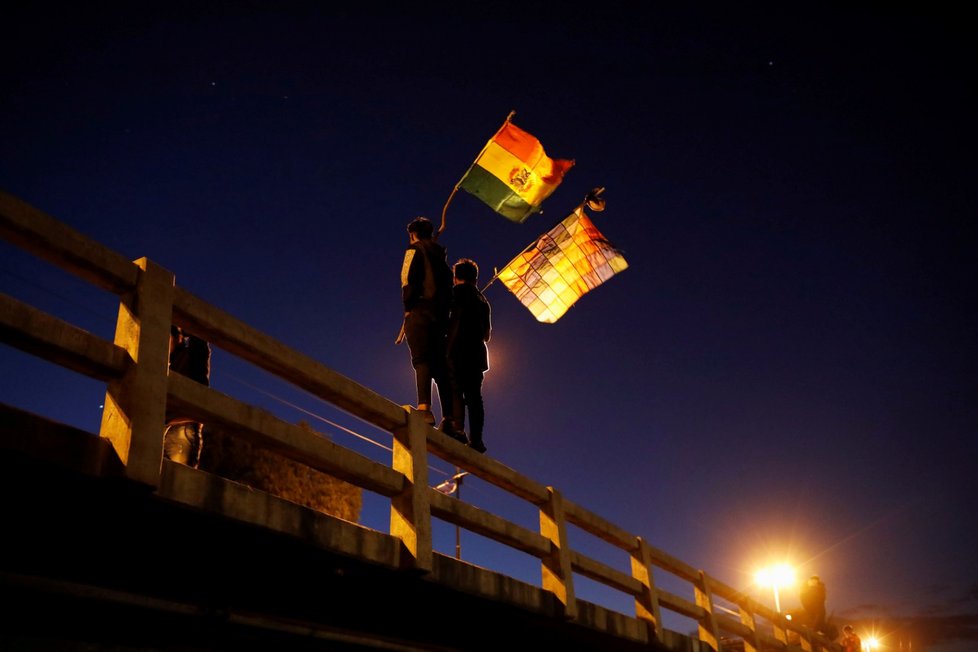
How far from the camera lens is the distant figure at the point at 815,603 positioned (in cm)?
1565

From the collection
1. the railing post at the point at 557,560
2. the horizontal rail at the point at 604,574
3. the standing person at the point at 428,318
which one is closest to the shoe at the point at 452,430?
the standing person at the point at 428,318

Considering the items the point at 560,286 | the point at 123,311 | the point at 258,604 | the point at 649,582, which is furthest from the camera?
the point at 560,286

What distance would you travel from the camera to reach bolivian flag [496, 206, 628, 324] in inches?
432

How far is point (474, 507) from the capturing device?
19.2 ft

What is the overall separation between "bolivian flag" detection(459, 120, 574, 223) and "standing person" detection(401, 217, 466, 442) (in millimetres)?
3785

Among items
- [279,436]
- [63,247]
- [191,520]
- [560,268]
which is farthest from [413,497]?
[560,268]

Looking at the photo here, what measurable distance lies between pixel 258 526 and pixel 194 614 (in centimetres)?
70

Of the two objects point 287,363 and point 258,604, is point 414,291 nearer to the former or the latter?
point 287,363

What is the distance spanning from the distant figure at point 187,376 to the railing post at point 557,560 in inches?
116

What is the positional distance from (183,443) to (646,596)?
16.6 ft

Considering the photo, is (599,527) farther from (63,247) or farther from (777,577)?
(777,577)

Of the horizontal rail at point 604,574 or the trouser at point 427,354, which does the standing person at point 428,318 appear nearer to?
the trouser at point 427,354

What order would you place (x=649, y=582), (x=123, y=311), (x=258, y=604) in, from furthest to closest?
1. (x=649, y=582)
2. (x=258, y=604)
3. (x=123, y=311)

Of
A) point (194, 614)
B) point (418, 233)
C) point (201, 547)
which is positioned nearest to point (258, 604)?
point (194, 614)
